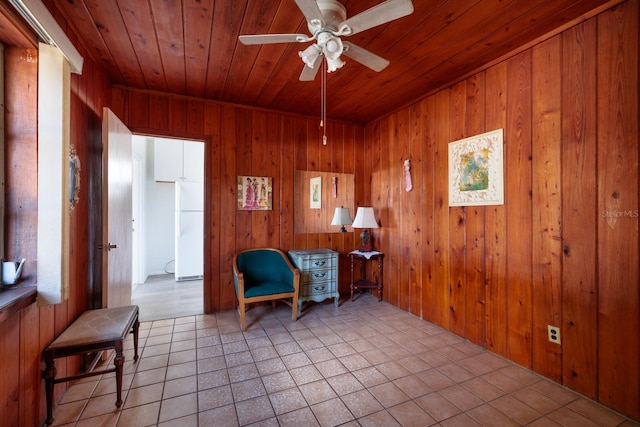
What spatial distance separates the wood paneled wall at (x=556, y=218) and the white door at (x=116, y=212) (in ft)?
10.2

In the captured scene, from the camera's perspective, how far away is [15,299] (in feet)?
4.27

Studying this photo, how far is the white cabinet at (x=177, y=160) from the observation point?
199 inches

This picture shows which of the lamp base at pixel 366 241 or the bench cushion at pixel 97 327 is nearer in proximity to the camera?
the bench cushion at pixel 97 327

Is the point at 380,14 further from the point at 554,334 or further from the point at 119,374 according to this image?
the point at 119,374

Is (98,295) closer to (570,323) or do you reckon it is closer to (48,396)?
(48,396)

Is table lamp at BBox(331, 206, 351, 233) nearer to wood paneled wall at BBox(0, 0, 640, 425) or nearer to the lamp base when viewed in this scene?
the lamp base

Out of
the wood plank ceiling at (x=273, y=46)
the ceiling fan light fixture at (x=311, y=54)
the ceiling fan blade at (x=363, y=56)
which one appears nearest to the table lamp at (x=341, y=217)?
the wood plank ceiling at (x=273, y=46)

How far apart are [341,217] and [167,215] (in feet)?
12.2

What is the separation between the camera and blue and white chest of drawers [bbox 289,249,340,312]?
3.33 metres

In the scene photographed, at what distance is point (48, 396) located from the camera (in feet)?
5.13

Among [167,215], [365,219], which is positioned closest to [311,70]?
[365,219]

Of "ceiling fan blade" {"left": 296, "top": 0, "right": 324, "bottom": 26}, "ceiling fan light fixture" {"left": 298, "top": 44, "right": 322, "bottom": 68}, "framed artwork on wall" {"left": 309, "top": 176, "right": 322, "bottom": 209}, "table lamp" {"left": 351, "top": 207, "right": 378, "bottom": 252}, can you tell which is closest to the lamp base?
"table lamp" {"left": 351, "top": 207, "right": 378, "bottom": 252}

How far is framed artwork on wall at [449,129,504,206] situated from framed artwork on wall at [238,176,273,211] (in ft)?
7.20

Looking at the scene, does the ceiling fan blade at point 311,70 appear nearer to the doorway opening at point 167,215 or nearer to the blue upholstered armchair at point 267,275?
the blue upholstered armchair at point 267,275
